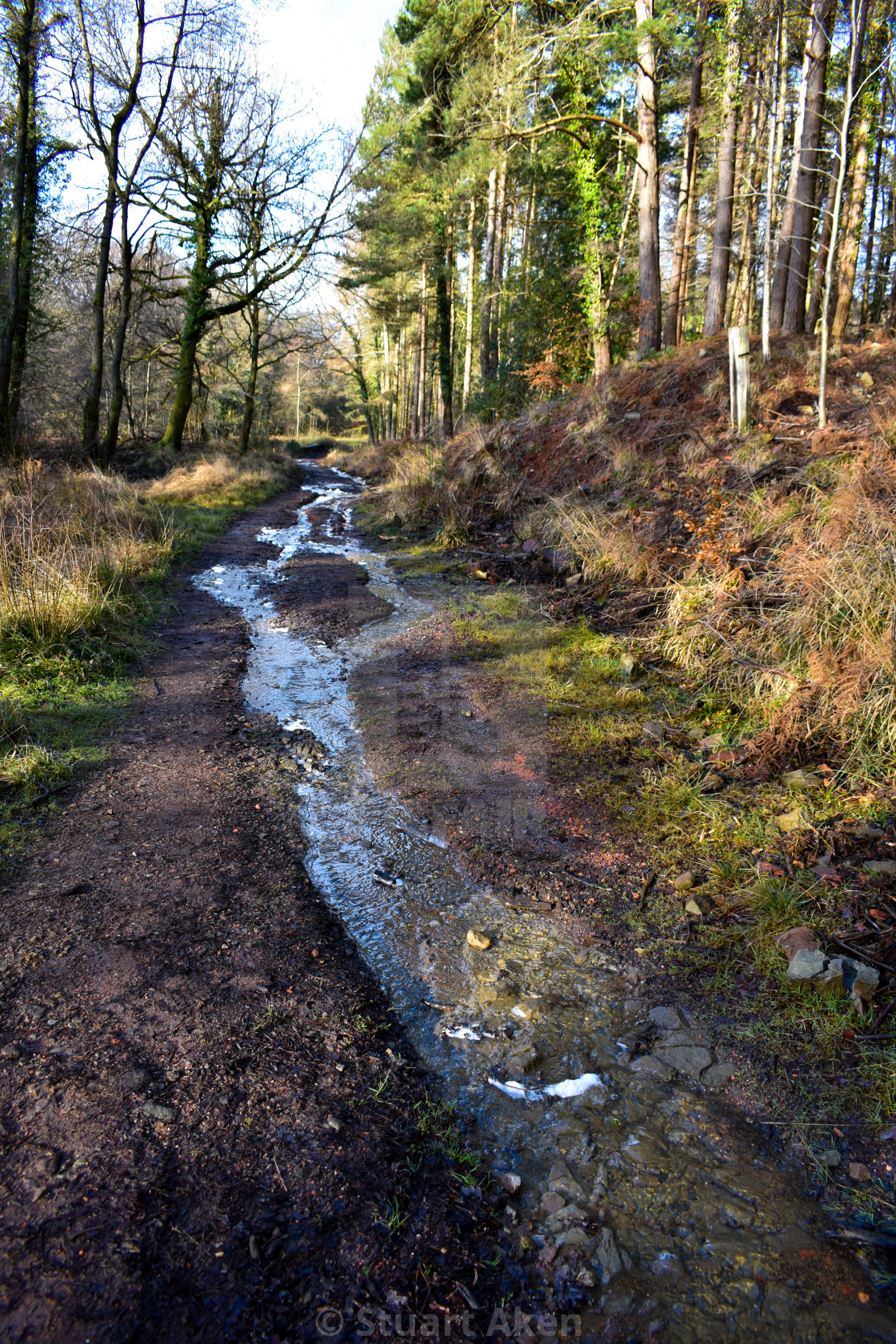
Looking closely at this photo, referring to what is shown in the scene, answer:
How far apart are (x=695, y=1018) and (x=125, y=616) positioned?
6043 mm

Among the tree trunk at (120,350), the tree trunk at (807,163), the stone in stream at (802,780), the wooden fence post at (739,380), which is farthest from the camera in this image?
the tree trunk at (120,350)

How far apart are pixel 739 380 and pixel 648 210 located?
250 inches

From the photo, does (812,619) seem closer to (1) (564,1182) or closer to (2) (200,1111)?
(1) (564,1182)

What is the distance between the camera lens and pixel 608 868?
3352 mm

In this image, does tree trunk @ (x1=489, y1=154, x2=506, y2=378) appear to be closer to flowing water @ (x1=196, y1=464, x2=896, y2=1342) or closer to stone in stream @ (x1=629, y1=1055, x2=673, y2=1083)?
flowing water @ (x1=196, y1=464, x2=896, y2=1342)

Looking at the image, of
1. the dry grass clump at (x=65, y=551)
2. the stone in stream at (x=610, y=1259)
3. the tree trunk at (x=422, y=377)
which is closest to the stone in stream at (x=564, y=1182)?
the stone in stream at (x=610, y=1259)

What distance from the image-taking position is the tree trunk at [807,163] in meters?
8.86

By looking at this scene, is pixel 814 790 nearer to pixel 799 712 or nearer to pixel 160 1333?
pixel 799 712

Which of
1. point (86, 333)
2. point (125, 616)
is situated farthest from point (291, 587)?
A: point (86, 333)

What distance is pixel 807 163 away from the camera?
10.3 m

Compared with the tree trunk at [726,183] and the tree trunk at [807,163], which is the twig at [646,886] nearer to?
the tree trunk at [807,163]

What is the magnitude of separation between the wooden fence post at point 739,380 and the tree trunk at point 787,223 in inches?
78.1

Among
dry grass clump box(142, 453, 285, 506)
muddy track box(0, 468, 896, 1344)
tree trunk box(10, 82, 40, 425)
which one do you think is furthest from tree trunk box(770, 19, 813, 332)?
tree trunk box(10, 82, 40, 425)

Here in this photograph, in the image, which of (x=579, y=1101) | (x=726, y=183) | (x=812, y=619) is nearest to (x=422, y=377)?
(x=726, y=183)
